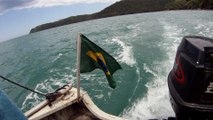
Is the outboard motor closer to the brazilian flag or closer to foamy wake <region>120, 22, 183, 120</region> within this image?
the brazilian flag

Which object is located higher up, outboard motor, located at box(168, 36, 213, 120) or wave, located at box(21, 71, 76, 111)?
outboard motor, located at box(168, 36, 213, 120)

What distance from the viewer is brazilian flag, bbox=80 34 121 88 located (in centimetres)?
300

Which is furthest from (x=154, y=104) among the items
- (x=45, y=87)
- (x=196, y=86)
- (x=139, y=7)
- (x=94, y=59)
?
(x=139, y=7)

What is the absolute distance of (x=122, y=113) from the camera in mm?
5070

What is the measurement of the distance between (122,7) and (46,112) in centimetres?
7984

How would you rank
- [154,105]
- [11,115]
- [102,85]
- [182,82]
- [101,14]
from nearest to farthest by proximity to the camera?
[11,115]
[182,82]
[154,105]
[102,85]
[101,14]

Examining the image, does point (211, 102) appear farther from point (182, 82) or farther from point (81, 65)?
point (81, 65)

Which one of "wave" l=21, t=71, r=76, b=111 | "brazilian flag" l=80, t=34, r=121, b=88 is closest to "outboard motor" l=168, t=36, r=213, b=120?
"brazilian flag" l=80, t=34, r=121, b=88

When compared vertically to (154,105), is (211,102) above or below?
above

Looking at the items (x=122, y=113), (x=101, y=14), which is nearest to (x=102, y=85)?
(x=122, y=113)

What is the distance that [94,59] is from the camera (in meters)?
3.05

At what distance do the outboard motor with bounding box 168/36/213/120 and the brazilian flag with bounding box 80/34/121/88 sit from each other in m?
1.13

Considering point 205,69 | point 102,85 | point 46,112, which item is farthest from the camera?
point 102,85

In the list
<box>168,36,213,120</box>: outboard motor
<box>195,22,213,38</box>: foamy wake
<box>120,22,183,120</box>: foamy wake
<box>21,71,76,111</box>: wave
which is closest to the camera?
<box>168,36,213,120</box>: outboard motor
